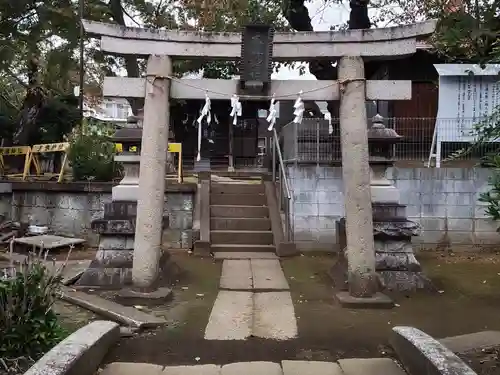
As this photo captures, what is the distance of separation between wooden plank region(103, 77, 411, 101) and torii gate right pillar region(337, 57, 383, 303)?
20 cm

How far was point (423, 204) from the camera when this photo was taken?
36.4 ft

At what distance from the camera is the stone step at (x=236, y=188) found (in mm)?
12562

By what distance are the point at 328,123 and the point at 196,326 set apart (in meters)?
6.50

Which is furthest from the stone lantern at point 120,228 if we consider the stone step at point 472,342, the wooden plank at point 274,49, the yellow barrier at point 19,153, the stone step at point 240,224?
the yellow barrier at point 19,153

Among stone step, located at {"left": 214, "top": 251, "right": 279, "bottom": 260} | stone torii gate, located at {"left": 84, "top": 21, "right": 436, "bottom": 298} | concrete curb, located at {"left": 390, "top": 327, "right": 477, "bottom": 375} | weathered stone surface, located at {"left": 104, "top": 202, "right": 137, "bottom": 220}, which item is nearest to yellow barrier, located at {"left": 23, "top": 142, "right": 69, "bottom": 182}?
stone step, located at {"left": 214, "top": 251, "right": 279, "bottom": 260}

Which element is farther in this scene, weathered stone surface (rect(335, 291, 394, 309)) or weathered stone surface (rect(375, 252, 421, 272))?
weathered stone surface (rect(375, 252, 421, 272))

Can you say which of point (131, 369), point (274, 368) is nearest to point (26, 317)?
point (131, 369)

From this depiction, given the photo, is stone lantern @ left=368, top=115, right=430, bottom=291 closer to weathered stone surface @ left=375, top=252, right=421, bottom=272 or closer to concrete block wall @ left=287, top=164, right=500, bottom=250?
weathered stone surface @ left=375, top=252, right=421, bottom=272

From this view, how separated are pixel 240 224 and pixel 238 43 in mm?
5059

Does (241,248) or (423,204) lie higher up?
(423,204)

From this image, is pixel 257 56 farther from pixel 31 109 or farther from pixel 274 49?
pixel 31 109

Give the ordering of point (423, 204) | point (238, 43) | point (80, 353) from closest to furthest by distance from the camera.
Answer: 1. point (80, 353)
2. point (238, 43)
3. point (423, 204)

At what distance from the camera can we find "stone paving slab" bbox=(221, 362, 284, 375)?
14.7ft

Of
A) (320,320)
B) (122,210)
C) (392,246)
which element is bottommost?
(320,320)
